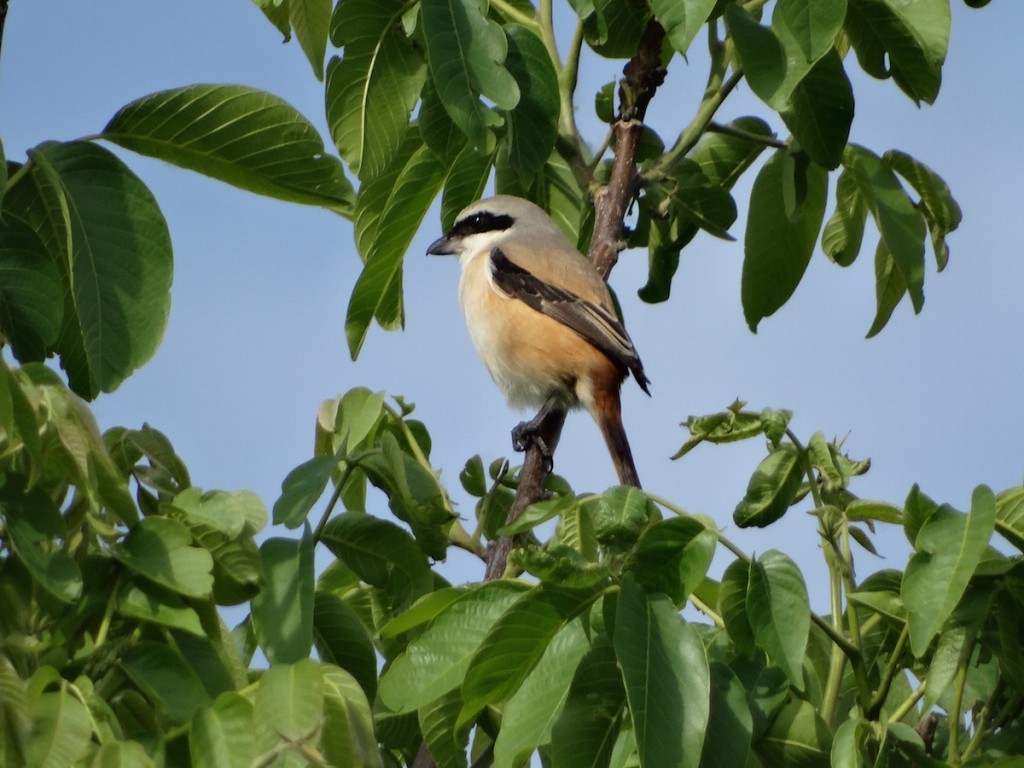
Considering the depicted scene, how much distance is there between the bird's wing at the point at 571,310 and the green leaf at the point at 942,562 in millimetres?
2452

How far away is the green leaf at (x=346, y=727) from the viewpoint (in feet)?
5.98

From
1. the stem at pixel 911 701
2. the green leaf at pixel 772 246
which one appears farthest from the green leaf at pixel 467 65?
the stem at pixel 911 701

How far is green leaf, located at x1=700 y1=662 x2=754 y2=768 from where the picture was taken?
207 centimetres

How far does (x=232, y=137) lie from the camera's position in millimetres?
2688

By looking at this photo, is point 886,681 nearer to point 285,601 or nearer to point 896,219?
point 285,601

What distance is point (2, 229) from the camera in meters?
2.45

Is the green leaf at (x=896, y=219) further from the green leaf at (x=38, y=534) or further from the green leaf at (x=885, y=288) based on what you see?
the green leaf at (x=38, y=534)

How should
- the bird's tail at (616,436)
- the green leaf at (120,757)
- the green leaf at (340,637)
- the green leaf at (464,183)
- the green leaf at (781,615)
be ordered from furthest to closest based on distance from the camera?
the bird's tail at (616,436), the green leaf at (464,183), the green leaf at (340,637), the green leaf at (781,615), the green leaf at (120,757)

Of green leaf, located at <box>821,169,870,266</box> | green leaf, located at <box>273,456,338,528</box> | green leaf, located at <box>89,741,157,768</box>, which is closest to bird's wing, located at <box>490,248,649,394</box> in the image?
green leaf, located at <box>821,169,870,266</box>

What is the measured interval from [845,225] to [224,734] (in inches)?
82.8

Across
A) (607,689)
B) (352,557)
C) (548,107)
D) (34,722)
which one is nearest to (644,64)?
(548,107)

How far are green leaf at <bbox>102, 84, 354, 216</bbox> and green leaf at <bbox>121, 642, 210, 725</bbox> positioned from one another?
1119 mm

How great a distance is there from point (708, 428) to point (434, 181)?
1016mm

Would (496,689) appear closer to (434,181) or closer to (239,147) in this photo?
(239,147)
